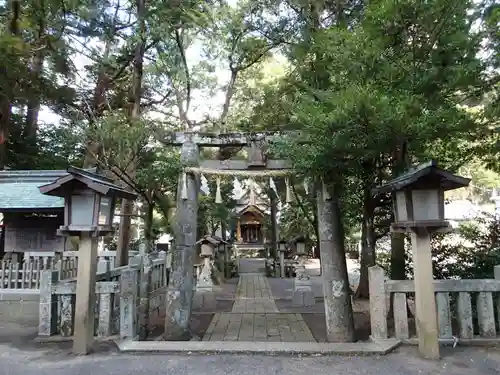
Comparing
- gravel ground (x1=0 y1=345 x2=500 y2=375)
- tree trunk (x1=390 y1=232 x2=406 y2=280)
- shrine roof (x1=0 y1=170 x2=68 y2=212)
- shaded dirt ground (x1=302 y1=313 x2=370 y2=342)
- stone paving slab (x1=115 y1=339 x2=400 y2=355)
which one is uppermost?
shrine roof (x1=0 y1=170 x2=68 y2=212)

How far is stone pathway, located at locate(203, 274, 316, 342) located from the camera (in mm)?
6660

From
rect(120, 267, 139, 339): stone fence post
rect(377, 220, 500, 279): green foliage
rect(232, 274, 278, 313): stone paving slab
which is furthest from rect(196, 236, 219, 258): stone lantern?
rect(120, 267, 139, 339): stone fence post

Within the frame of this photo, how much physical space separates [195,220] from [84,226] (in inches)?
83.9

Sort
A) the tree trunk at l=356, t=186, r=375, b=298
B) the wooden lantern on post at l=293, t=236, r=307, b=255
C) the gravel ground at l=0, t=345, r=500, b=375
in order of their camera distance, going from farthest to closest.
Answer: the wooden lantern on post at l=293, t=236, r=307, b=255, the tree trunk at l=356, t=186, r=375, b=298, the gravel ground at l=0, t=345, r=500, b=375

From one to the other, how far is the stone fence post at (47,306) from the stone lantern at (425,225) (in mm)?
5571

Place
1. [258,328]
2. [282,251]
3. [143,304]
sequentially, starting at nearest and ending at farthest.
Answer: [143,304] < [258,328] < [282,251]

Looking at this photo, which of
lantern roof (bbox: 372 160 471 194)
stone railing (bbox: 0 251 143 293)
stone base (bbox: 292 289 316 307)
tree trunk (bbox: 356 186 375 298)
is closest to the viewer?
lantern roof (bbox: 372 160 471 194)

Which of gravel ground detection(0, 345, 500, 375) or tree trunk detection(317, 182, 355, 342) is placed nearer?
gravel ground detection(0, 345, 500, 375)

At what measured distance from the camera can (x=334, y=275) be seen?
241 inches

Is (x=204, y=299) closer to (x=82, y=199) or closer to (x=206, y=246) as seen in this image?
(x=206, y=246)

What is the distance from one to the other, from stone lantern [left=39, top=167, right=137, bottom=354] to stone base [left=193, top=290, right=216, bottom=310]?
15.6 ft

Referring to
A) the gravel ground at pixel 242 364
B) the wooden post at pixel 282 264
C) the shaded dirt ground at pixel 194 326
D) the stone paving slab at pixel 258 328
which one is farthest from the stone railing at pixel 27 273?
the wooden post at pixel 282 264

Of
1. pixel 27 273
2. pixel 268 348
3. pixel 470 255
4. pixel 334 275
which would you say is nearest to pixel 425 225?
pixel 334 275

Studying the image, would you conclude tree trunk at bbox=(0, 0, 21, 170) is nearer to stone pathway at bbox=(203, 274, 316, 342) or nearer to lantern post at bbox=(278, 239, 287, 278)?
stone pathway at bbox=(203, 274, 316, 342)
